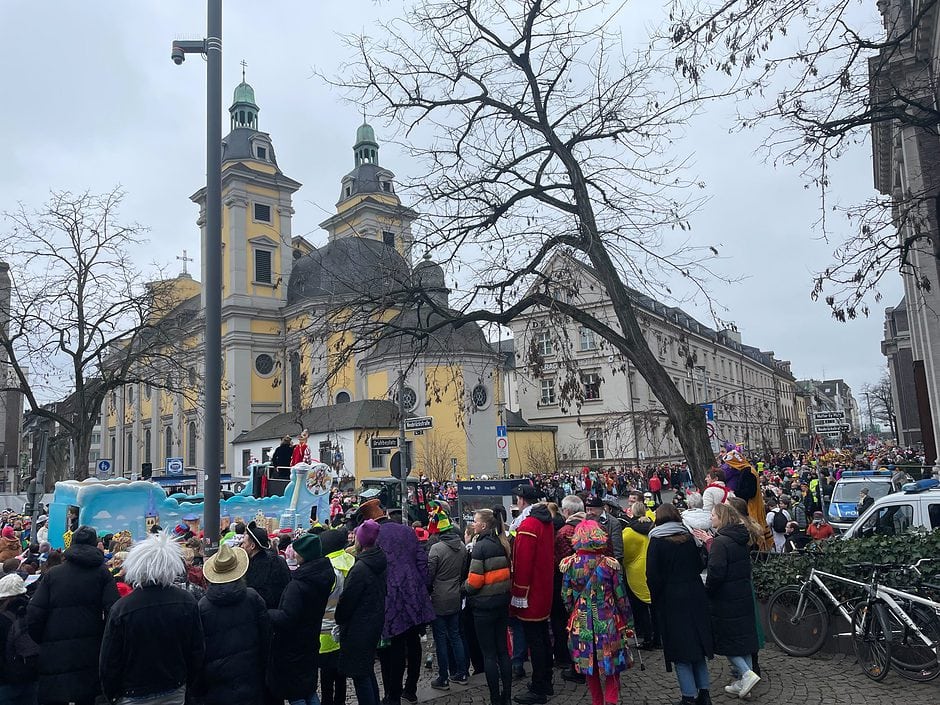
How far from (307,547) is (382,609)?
1.15m

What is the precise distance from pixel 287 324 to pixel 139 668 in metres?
56.4

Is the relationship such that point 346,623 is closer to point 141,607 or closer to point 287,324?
point 141,607

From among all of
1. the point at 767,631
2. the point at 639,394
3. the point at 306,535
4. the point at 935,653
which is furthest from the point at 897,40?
the point at 639,394

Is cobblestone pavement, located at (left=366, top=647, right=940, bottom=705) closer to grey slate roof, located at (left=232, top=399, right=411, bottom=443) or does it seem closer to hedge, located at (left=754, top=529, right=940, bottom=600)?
hedge, located at (left=754, top=529, right=940, bottom=600)

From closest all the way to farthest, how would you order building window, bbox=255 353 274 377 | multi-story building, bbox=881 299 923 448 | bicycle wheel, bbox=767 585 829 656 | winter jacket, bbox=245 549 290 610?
winter jacket, bbox=245 549 290 610 → bicycle wheel, bbox=767 585 829 656 → multi-story building, bbox=881 299 923 448 → building window, bbox=255 353 274 377

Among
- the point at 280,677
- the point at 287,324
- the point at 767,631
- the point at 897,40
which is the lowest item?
the point at 767,631

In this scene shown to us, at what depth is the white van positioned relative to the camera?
11.2 meters

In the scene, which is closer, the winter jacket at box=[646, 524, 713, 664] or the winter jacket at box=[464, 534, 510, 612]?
the winter jacket at box=[646, 524, 713, 664]

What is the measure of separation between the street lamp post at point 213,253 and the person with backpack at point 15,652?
9.74 ft

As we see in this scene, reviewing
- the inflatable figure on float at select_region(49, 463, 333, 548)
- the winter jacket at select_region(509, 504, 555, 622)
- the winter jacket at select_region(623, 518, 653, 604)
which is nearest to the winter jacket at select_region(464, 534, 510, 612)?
the winter jacket at select_region(509, 504, 555, 622)

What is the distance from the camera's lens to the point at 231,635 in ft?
15.9

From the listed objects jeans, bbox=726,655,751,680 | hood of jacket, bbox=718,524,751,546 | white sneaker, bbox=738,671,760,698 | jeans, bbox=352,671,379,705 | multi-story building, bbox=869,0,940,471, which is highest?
multi-story building, bbox=869,0,940,471

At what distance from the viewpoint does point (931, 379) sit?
22703mm

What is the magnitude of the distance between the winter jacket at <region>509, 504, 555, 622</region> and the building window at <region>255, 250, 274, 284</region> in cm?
5687
